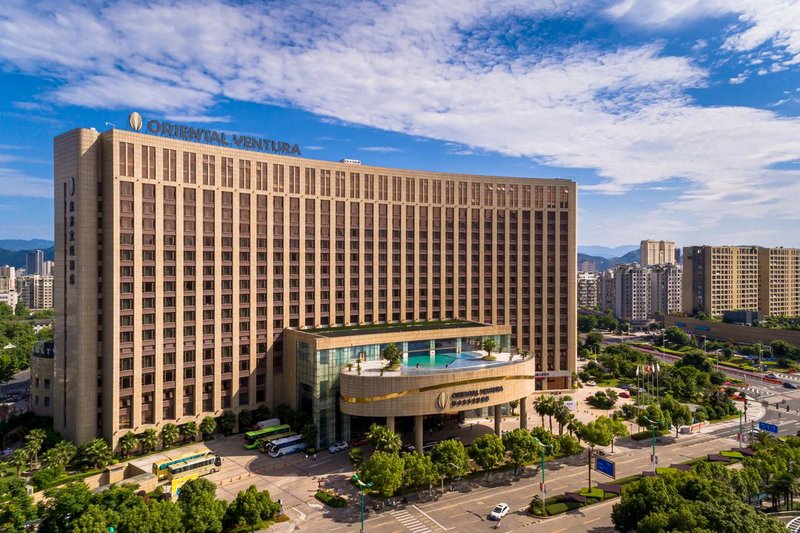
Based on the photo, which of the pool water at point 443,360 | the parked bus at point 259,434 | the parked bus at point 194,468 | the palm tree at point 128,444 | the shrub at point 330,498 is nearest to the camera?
the shrub at point 330,498

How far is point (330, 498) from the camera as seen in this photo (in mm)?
75188

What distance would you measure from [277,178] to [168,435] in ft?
188

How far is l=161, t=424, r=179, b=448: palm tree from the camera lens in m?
94.9

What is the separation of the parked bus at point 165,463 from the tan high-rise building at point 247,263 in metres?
16.2

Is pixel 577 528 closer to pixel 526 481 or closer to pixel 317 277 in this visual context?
pixel 526 481

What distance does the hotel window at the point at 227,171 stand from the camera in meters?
108

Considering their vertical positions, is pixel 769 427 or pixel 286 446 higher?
pixel 769 427

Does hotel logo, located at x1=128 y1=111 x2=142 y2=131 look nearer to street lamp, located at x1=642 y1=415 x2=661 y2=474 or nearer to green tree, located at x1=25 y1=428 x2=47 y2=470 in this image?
green tree, located at x1=25 y1=428 x2=47 y2=470

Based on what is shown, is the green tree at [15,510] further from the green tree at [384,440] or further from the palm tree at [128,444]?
the green tree at [384,440]

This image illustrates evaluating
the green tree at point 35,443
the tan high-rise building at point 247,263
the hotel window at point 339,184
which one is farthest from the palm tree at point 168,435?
the hotel window at point 339,184

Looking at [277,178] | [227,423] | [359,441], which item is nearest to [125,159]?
[277,178]

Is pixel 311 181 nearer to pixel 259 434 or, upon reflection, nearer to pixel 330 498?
pixel 259 434

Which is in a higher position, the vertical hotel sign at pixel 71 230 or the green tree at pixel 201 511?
the vertical hotel sign at pixel 71 230

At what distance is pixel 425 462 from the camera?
74.6 metres
